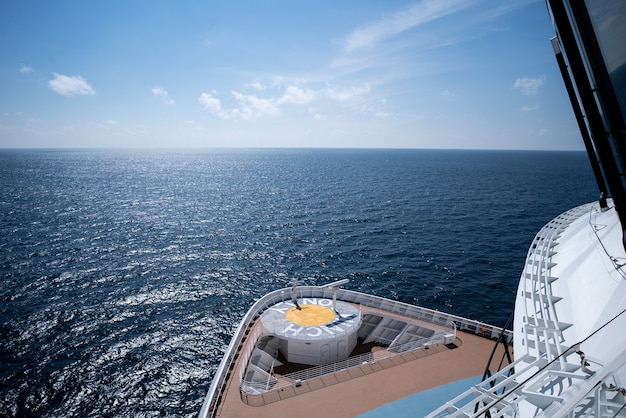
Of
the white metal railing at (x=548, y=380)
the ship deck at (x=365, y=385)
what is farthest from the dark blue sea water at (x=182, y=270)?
the white metal railing at (x=548, y=380)

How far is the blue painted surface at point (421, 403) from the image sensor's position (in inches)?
850

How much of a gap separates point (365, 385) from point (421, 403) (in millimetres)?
4121

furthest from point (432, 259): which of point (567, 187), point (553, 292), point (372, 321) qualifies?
point (567, 187)

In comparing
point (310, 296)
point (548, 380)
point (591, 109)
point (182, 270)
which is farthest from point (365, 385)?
point (182, 270)

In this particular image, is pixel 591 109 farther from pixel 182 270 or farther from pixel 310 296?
pixel 182 270

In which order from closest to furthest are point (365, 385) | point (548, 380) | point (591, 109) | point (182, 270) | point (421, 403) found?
point (548, 380) → point (591, 109) → point (421, 403) → point (365, 385) → point (182, 270)

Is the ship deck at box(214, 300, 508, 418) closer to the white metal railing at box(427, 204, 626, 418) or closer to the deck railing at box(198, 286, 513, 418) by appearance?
the deck railing at box(198, 286, 513, 418)

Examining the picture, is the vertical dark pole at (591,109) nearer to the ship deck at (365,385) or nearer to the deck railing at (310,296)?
the ship deck at (365,385)

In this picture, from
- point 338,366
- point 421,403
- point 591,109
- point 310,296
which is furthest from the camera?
point 310,296

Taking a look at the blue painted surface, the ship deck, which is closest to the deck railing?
the ship deck

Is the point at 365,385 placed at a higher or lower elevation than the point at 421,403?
higher

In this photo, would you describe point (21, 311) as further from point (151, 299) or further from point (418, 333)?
point (418, 333)

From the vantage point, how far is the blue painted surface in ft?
70.8

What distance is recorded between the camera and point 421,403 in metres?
22.4
